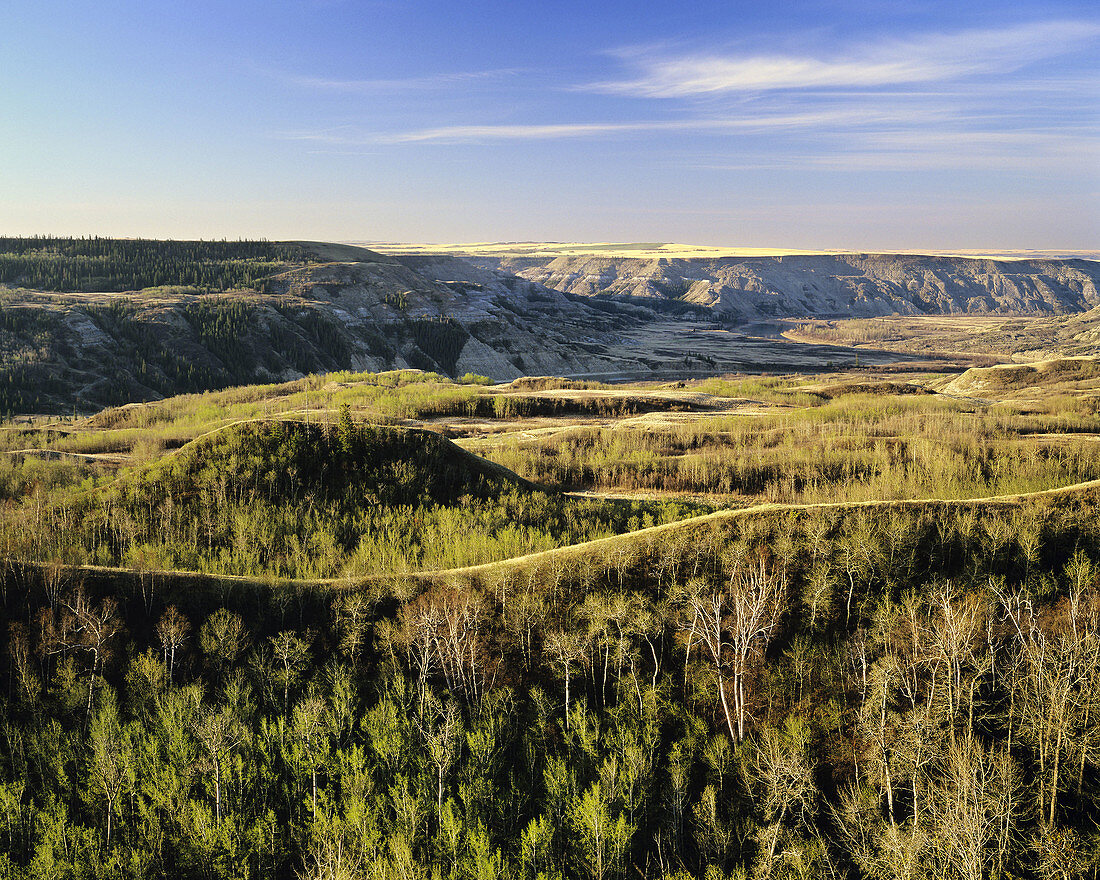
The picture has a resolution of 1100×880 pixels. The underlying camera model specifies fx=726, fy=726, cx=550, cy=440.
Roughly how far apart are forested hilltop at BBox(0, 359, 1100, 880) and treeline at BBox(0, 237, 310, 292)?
123693 mm

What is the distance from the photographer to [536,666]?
3619cm

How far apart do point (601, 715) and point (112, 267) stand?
184 meters

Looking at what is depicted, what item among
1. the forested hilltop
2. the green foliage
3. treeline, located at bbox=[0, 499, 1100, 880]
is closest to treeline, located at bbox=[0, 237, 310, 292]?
the forested hilltop

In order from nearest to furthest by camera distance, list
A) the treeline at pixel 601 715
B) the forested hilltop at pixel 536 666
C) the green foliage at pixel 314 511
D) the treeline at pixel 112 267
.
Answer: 1. the treeline at pixel 601 715
2. the forested hilltop at pixel 536 666
3. the green foliage at pixel 314 511
4. the treeline at pixel 112 267

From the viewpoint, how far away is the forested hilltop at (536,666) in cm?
2541

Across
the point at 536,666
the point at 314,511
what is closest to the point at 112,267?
the point at 314,511

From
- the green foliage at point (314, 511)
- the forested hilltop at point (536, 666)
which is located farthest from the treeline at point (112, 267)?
the green foliage at point (314, 511)

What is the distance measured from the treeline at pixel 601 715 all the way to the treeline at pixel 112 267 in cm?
14771

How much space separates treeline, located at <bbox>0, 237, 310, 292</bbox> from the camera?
531 feet

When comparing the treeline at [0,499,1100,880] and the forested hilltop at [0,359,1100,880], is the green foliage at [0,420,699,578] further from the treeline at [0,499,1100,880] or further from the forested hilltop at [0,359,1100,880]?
the treeline at [0,499,1100,880]

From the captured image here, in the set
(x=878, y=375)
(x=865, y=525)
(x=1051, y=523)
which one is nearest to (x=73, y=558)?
(x=865, y=525)

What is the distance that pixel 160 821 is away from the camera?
26562mm

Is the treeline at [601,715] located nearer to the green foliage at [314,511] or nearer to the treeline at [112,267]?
the green foliage at [314,511]

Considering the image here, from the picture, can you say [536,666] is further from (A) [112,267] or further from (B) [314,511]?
(A) [112,267]
